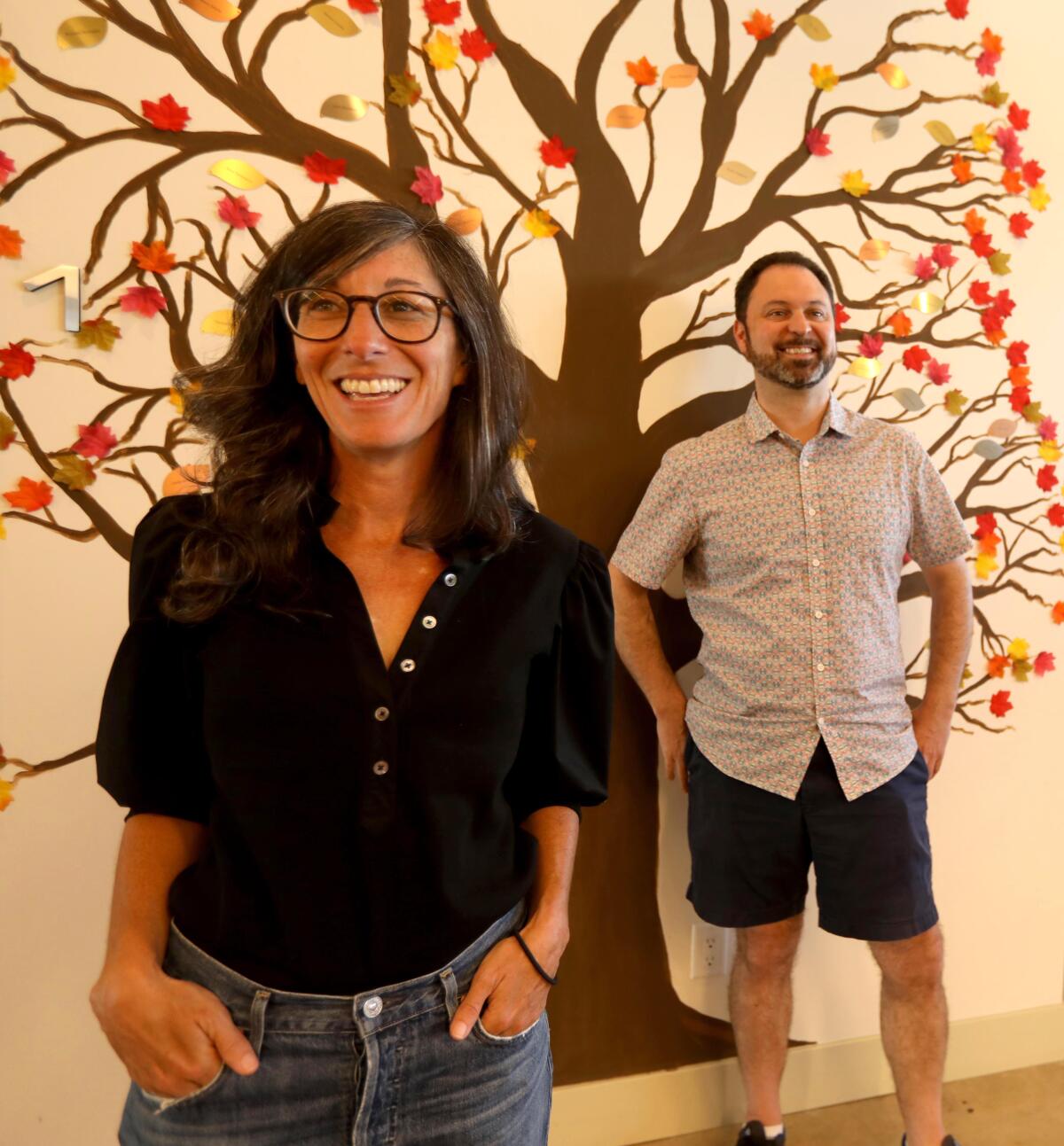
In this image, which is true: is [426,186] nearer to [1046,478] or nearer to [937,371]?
[937,371]

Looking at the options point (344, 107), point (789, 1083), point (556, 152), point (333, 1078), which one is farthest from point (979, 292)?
point (333, 1078)

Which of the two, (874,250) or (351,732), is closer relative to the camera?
(351,732)

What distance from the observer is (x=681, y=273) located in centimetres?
211

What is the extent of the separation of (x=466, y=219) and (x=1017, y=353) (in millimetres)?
1545

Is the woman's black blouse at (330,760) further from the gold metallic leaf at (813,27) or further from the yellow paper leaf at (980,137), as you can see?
the yellow paper leaf at (980,137)

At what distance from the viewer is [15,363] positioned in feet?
5.52

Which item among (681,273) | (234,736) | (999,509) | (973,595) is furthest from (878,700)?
(234,736)

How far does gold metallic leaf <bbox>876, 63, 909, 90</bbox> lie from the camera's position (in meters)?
2.24

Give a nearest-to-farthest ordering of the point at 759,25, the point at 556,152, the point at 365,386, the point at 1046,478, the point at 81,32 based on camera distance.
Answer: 1. the point at 365,386
2. the point at 81,32
3. the point at 556,152
4. the point at 759,25
5. the point at 1046,478

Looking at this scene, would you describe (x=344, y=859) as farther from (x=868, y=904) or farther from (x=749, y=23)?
(x=749, y=23)

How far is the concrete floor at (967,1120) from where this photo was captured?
7.22 ft

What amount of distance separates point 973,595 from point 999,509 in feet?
0.82

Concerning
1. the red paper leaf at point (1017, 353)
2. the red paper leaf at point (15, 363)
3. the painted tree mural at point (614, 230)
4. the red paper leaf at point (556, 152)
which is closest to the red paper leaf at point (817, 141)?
the painted tree mural at point (614, 230)

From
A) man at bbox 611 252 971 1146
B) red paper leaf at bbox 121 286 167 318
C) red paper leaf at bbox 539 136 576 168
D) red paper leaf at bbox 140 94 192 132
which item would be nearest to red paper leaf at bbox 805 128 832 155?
man at bbox 611 252 971 1146
